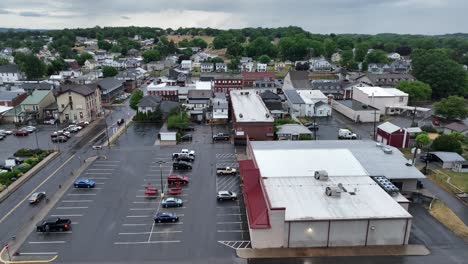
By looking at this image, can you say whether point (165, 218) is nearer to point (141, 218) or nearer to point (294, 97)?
point (141, 218)

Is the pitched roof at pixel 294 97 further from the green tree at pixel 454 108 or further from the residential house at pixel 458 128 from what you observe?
the green tree at pixel 454 108

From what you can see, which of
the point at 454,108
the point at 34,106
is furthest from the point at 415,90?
the point at 34,106

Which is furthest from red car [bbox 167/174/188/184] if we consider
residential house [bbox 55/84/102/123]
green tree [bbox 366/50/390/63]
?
green tree [bbox 366/50/390/63]

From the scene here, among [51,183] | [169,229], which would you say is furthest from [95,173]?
[169,229]

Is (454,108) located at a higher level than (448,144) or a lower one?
higher

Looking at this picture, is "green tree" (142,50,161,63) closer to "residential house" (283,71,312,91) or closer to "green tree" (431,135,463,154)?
"residential house" (283,71,312,91)

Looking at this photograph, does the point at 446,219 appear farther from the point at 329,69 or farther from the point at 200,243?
the point at 329,69
